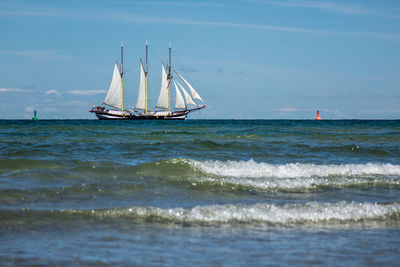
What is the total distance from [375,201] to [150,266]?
496cm

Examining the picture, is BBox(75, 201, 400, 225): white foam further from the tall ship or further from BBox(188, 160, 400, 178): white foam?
the tall ship

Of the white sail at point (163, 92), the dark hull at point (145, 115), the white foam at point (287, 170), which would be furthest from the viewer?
the dark hull at point (145, 115)

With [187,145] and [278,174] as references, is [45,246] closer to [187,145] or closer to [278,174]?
[278,174]

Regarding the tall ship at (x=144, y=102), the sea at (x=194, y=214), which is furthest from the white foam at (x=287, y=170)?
the tall ship at (x=144, y=102)

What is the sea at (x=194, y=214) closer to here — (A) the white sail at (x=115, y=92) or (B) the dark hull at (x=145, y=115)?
(A) the white sail at (x=115, y=92)

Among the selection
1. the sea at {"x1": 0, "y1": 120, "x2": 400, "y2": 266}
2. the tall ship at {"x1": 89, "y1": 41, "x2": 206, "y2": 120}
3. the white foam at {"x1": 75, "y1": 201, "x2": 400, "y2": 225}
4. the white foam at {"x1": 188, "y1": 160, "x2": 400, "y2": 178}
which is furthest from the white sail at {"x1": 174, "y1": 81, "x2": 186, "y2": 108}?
the white foam at {"x1": 75, "y1": 201, "x2": 400, "y2": 225}

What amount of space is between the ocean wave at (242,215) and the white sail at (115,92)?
90.4 metres

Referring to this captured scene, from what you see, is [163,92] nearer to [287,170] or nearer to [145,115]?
[145,115]

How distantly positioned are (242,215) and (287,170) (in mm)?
5094

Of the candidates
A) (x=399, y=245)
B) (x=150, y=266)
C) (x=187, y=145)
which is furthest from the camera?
(x=187, y=145)

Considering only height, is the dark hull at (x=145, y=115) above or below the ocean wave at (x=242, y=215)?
above

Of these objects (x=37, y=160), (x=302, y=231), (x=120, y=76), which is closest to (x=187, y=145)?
(x=37, y=160)

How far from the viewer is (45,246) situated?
5082 mm

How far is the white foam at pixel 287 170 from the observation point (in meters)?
11.3
